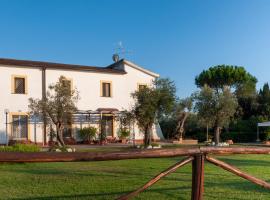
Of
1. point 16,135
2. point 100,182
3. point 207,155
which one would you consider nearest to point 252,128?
point 16,135

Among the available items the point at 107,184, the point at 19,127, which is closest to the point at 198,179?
the point at 107,184

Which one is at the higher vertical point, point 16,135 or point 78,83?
point 78,83

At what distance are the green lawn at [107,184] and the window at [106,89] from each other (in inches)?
756

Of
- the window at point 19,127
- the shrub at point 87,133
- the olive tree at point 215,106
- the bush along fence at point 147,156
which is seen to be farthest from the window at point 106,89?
the bush along fence at point 147,156

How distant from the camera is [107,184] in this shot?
7.41m

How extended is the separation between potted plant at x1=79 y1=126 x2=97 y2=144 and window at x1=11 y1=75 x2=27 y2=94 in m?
4.81

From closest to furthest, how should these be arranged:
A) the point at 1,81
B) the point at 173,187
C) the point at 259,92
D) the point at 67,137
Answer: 1. the point at 173,187
2. the point at 1,81
3. the point at 67,137
4. the point at 259,92

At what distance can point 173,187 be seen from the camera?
22.9 ft

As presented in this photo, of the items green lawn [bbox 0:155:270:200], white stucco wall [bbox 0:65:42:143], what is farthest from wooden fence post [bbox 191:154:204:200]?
white stucco wall [bbox 0:65:42:143]

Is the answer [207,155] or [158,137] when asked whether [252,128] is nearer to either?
[158,137]

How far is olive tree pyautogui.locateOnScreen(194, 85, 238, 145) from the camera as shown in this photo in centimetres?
2305

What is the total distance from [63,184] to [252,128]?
28337mm

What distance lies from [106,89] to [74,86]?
276 cm

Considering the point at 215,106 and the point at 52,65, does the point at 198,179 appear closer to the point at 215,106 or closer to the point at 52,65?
the point at 215,106
